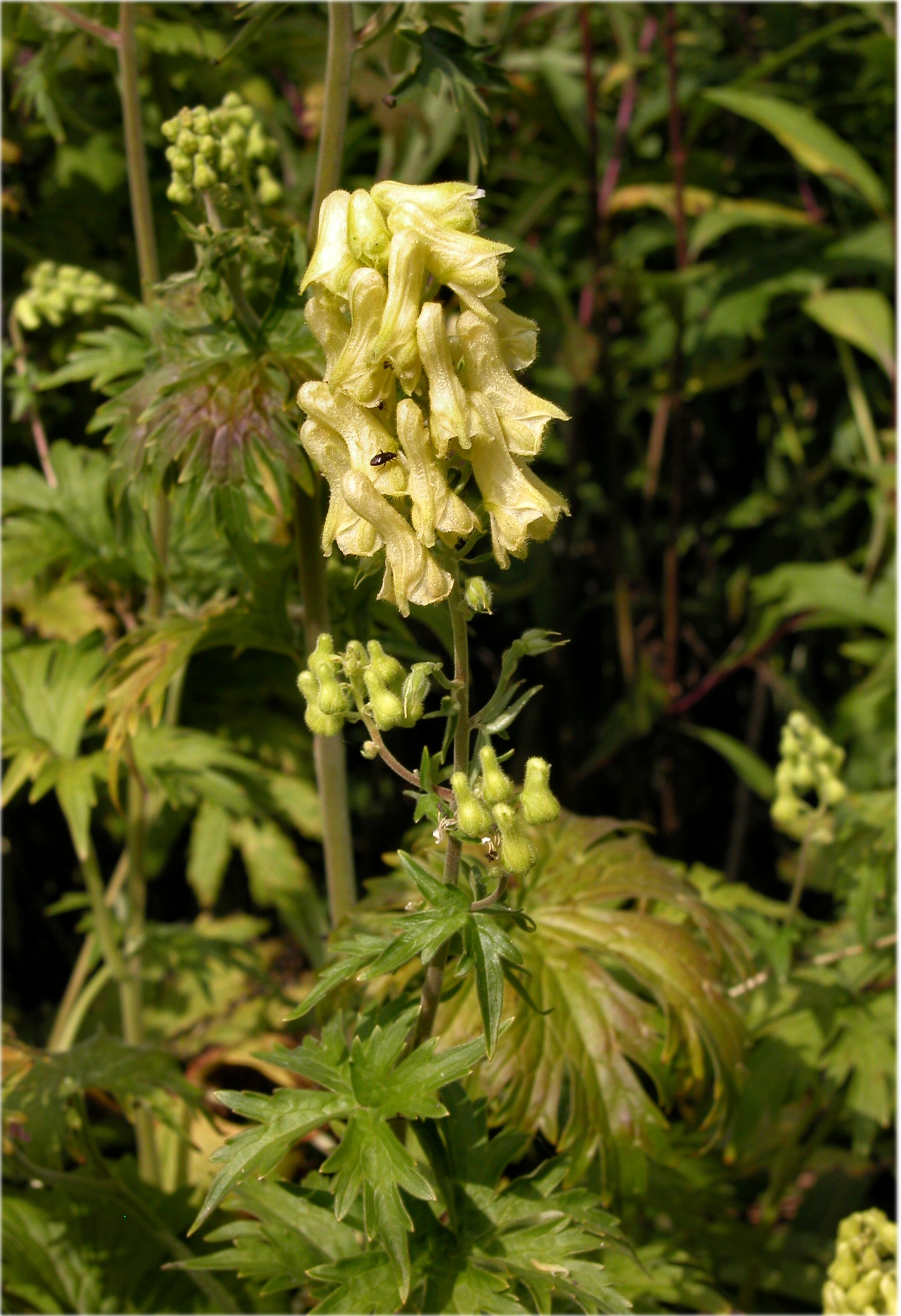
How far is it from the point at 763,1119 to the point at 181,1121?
3.08ft

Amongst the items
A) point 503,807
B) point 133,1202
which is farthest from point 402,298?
point 133,1202

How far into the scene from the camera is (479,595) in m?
0.93

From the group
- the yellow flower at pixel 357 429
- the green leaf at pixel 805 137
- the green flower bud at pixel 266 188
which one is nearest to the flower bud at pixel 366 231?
the yellow flower at pixel 357 429

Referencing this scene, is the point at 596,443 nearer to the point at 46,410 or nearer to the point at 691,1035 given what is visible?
the point at 46,410

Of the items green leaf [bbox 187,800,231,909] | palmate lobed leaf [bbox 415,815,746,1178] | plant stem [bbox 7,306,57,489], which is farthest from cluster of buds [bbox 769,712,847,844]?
plant stem [bbox 7,306,57,489]

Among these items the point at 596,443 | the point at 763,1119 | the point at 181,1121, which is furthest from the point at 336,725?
the point at 596,443

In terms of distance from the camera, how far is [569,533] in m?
2.87

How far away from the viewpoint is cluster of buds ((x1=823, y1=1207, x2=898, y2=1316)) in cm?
141

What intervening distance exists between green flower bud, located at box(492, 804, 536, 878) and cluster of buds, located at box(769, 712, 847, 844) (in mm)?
1071

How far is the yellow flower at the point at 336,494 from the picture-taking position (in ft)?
3.17

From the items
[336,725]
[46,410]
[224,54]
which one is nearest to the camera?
[336,725]

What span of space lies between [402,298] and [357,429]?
117mm

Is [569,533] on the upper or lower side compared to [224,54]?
lower

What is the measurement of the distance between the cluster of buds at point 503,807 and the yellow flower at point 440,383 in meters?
0.25
